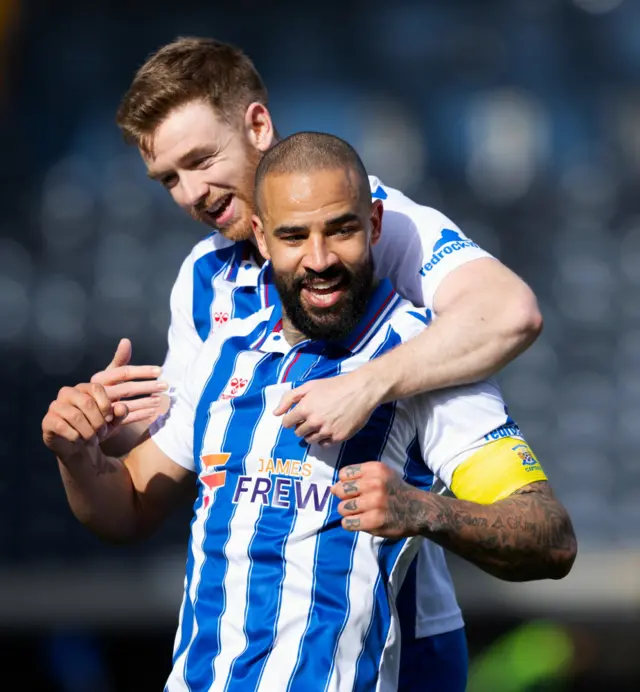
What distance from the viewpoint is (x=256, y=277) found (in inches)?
99.4

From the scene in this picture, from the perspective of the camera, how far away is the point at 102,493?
2.32 m

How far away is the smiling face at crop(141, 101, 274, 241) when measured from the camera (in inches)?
100

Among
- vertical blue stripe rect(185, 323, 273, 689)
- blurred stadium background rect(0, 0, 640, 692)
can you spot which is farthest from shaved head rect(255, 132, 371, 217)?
blurred stadium background rect(0, 0, 640, 692)

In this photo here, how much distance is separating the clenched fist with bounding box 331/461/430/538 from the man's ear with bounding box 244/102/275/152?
110 cm

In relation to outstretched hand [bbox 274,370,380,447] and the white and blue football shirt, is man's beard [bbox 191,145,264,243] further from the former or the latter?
outstretched hand [bbox 274,370,380,447]

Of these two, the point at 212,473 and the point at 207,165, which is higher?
the point at 207,165

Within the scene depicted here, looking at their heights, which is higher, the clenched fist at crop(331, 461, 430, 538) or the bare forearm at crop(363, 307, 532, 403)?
the bare forearm at crop(363, 307, 532, 403)

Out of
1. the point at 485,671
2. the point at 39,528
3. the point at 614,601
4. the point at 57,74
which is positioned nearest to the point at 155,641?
the point at 39,528

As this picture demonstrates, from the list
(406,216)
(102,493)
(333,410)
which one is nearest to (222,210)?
(406,216)

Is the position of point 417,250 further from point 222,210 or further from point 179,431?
point 179,431

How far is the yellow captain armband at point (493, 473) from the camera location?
1.95 metres

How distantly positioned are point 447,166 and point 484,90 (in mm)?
450

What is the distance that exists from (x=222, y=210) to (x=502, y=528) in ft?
3.48

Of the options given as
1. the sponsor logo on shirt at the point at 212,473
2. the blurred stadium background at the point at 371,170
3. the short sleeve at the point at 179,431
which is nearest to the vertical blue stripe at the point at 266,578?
the sponsor logo on shirt at the point at 212,473
